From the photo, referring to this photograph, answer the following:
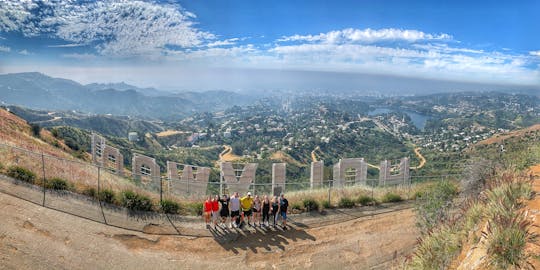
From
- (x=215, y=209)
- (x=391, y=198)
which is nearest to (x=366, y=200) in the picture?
(x=391, y=198)

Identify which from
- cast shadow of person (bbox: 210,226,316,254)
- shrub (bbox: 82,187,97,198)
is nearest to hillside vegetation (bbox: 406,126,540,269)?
cast shadow of person (bbox: 210,226,316,254)

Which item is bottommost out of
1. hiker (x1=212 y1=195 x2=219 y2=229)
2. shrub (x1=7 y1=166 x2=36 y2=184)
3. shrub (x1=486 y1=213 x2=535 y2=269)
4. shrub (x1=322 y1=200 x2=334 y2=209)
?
shrub (x1=322 y1=200 x2=334 y2=209)

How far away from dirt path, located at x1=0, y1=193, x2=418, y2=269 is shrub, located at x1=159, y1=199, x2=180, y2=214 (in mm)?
1607

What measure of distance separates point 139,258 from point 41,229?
9.55ft

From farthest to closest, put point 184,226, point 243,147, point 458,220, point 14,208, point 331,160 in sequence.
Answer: point 243,147 < point 331,160 < point 184,226 < point 14,208 < point 458,220

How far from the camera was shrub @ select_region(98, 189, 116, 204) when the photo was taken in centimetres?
1073

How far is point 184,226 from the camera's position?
407 inches

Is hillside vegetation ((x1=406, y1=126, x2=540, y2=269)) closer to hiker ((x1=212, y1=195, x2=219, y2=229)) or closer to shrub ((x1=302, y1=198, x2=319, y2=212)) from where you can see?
shrub ((x1=302, y1=198, x2=319, y2=212))

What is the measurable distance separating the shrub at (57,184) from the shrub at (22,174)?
0.58 meters

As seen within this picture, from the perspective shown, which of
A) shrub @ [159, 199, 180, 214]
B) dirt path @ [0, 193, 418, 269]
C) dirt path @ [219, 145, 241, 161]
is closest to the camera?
dirt path @ [0, 193, 418, 269]

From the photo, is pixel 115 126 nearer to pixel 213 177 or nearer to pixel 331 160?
pixel 331 160

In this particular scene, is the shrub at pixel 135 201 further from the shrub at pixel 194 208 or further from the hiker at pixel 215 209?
the hiker at pixel 215 209

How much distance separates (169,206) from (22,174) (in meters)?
5.25

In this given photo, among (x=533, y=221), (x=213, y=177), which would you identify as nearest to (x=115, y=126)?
(x=213, y=177)
